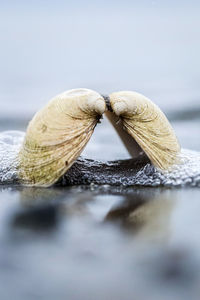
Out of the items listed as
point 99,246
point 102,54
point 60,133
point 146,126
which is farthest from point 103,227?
point 102,54

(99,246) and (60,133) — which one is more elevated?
(60,133)

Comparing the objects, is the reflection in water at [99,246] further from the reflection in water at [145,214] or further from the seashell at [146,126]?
the seashell at [146,126]

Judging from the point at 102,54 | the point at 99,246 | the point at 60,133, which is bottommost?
the point at 99,246

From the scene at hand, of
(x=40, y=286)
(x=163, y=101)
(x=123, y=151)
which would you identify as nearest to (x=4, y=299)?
(x=40, y=286)

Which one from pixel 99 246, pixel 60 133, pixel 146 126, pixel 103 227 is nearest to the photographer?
pixel 99 246

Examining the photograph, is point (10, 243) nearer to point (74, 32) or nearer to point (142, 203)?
point (142, 203)

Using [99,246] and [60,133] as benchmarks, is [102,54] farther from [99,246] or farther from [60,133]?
[99,246]
